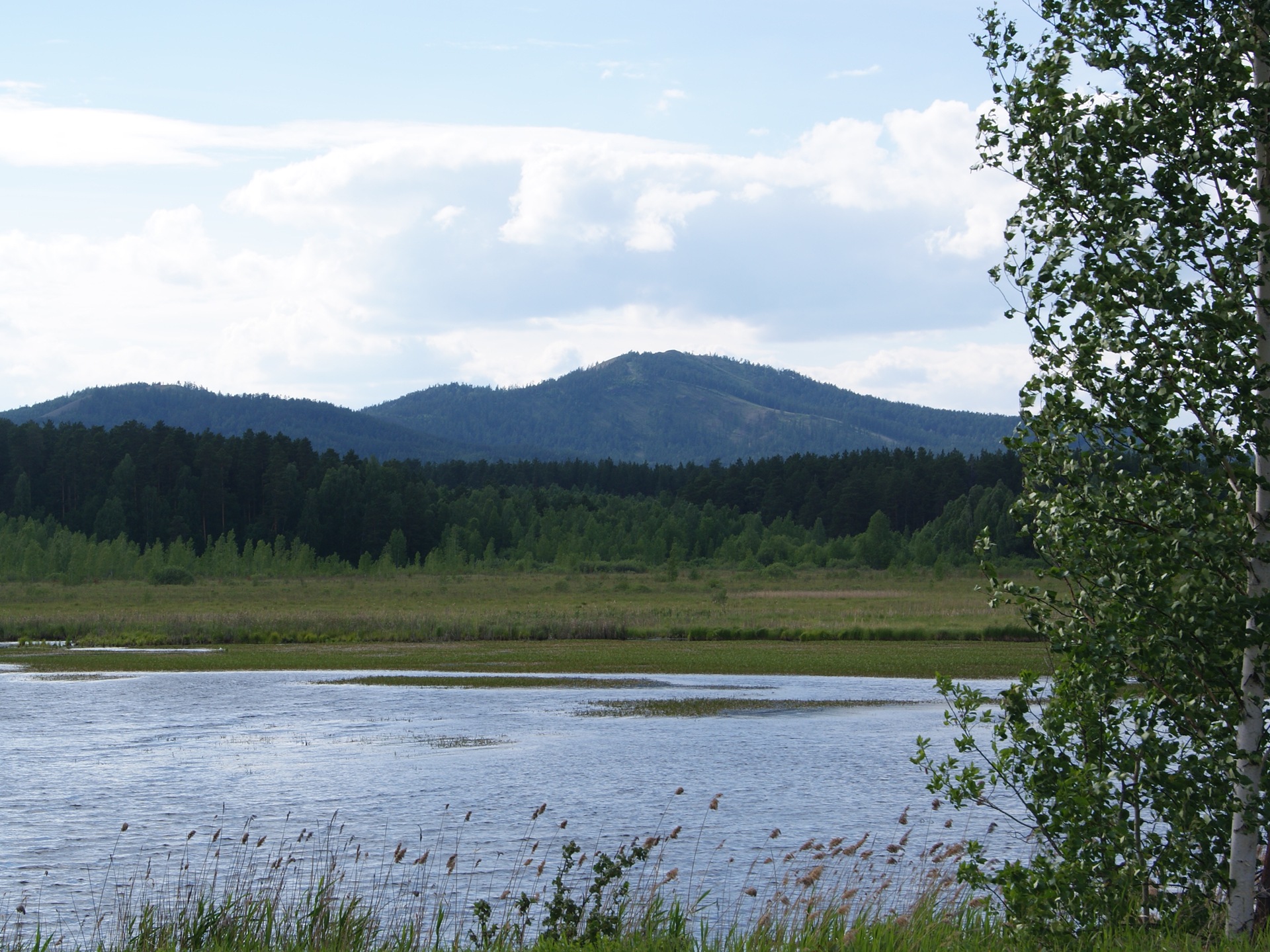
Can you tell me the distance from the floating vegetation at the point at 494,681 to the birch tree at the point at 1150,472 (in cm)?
3470

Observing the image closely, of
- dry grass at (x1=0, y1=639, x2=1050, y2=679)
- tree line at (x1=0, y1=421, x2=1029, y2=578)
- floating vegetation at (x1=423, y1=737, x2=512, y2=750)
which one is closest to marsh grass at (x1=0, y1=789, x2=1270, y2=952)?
floating vegetation at (x1=423, y1=737, x2=512, y2=750)

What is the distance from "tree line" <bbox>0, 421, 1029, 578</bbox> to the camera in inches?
5408

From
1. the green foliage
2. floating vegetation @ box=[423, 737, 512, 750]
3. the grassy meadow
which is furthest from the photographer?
the green foliage

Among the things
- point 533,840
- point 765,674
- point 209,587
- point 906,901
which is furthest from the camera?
point 209,587

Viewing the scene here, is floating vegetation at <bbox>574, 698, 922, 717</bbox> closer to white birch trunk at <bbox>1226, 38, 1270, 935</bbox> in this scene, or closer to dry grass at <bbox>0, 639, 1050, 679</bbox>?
dry grass at <bbox>0, 639, 1050, 679</bbox>

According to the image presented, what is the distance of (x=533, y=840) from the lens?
69.2 feet

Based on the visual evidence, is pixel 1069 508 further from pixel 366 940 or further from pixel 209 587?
pixel 209 587

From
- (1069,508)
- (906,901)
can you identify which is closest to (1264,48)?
(1069,508)

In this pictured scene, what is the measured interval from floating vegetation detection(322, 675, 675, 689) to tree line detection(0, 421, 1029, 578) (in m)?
82.8

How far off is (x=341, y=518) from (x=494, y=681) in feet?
363

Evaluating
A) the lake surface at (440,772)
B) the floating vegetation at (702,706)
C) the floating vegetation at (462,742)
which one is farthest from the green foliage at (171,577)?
the floating vegetation at (462,742)

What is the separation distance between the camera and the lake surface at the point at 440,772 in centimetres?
2111

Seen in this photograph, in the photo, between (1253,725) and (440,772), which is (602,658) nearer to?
(440,772)

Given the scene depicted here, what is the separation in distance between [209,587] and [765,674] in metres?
74.3
